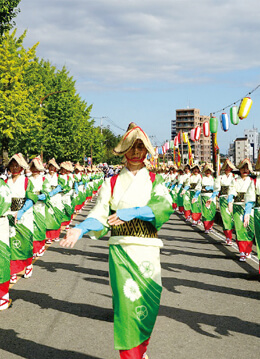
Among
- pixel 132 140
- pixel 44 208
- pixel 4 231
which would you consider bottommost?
pixel 44 208

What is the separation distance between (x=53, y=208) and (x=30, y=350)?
7.02 meters

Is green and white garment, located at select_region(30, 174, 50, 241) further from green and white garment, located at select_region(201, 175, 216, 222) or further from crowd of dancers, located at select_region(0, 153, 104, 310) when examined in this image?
green and white garment, located at select_region(201, 175, 216, 222)

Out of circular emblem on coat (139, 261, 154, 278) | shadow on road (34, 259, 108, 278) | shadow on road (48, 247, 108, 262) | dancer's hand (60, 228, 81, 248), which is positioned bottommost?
shadow on road (48, 247, 108, 262)

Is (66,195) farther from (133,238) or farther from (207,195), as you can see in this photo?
(133,238)

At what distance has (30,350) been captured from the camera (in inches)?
195

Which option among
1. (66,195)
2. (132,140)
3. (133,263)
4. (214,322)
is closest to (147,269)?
(133,263)

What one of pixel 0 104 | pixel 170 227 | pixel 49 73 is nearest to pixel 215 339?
pixel 170 227

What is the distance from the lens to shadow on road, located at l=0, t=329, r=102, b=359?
4777 millimetres

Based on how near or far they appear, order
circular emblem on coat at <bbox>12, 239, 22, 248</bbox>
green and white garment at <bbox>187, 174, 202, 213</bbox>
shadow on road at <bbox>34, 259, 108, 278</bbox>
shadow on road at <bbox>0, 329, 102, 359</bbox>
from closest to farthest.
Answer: shadow on road at <bbox>0, 329, 102, 359</bbox>
circular emblem on coat at <bbox>12, 239, 22, 248</bbox>
shadow on road at <bbox>34, 259, 108, 278</bbox>
green and white garment at <bbox>187, 174, 202, 213</bbox>

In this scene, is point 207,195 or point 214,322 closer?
point 214,322

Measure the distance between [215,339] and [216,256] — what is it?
17.3 feet

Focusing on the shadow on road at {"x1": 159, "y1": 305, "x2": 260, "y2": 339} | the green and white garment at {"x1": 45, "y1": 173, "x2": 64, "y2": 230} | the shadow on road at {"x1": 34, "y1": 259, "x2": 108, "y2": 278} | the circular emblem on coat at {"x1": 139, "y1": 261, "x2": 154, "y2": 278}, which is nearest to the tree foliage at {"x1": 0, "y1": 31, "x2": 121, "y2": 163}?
the green and white garment at {"x1": 45, "y1": 173, "x2": 64, "y2": 230}

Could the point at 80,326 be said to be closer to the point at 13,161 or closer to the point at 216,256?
the point at 13,161

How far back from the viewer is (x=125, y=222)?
425cm
